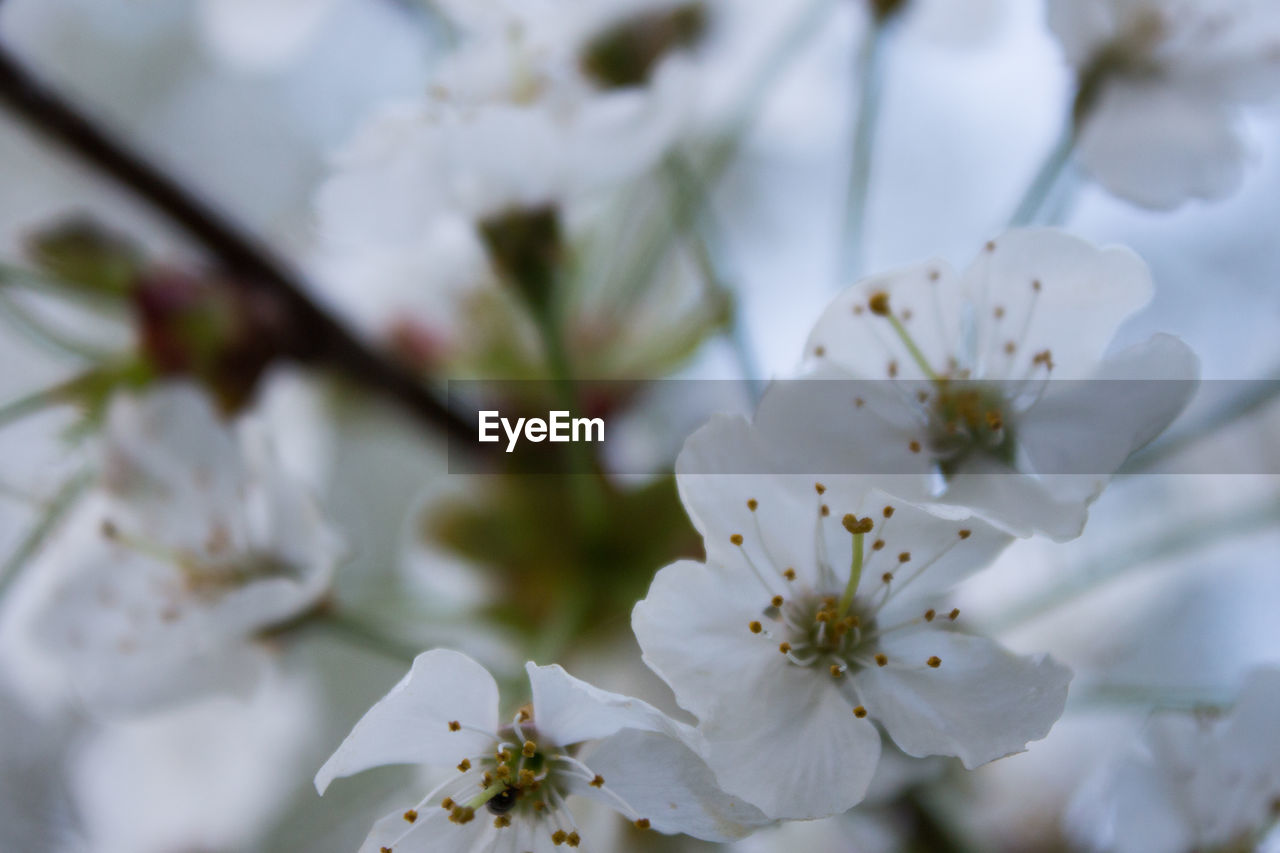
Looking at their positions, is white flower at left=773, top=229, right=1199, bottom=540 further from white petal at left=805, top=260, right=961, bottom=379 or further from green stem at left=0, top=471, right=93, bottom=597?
green stem at left=0, top=471, right=93, bottom=597

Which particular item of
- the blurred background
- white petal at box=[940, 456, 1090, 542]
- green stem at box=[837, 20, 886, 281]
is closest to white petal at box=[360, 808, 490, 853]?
the blurred background

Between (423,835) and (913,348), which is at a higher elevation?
(913,348)

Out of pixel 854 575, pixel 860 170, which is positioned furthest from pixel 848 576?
pixel 860 170

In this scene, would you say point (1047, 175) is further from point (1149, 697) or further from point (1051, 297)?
point (1149, 697)

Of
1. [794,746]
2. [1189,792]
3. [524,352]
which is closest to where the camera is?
[794,746]

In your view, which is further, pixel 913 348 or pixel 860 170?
pixel 860 170

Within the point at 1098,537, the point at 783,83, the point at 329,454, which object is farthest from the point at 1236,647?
the point at 329,454
